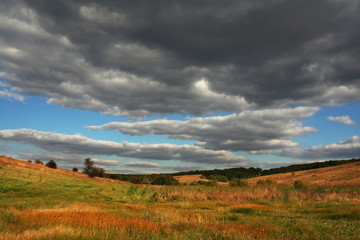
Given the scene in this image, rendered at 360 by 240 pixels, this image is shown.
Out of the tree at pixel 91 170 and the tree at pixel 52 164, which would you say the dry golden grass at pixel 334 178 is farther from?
the tree at pixel 52 164

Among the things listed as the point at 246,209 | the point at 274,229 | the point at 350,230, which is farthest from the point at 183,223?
the point at 246,209

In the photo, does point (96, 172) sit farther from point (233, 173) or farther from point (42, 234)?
point (233, 173)

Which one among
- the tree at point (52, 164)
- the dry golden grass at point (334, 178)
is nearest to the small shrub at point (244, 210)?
the dry golden grass at point (334, 178)

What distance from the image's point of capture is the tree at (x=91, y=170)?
83.6m

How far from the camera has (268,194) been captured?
2881 cm

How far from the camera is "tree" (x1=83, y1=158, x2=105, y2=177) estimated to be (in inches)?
3292

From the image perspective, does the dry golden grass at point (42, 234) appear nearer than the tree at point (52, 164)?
Yes

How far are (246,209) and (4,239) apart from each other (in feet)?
50.8

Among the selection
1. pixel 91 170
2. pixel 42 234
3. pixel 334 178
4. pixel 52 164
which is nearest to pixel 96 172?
pixel 91 170

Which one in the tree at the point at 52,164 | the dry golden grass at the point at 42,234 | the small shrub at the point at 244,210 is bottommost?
the small shrub at the point at 244,210

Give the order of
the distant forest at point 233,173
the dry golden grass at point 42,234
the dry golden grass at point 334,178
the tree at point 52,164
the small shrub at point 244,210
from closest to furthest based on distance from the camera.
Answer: the dry golden grass at point 42,234 < the small shrub at point 244,210 < the dry golden grass at point 334,178 < the tree at point 52,164 < the distant forest at point 233,173

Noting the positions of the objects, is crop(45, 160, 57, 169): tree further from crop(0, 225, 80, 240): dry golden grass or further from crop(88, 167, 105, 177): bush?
crop(0, 225, 80, 240): dry golden grass

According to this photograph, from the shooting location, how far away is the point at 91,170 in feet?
280

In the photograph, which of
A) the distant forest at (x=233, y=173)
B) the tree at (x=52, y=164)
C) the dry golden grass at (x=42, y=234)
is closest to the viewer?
the dry golden grass at (x=42, y=234)
